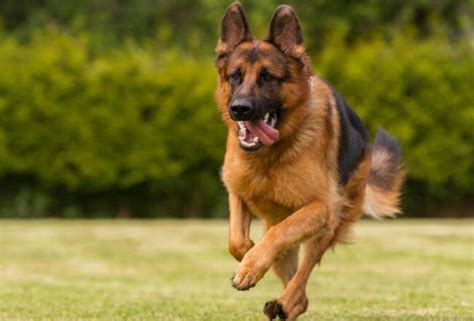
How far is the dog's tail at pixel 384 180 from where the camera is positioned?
8705 mm

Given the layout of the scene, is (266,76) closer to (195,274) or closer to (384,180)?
(384,180)

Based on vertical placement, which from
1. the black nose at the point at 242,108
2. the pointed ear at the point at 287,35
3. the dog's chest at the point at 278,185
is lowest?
the dog's chest at the point at 278,185

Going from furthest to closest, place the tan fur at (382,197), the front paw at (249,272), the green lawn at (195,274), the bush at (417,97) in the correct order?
the bush at (417,97) → the tan fur at (382,197) → the green lawn at (195,274) → the front paw at (249,272)

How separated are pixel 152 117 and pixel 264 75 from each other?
13.5 meters

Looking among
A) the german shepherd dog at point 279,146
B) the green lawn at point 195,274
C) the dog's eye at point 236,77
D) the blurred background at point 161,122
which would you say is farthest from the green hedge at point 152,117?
the dog's eye at point 236,77

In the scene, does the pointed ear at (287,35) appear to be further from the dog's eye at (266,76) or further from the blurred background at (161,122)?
the blurred background at (161,122)

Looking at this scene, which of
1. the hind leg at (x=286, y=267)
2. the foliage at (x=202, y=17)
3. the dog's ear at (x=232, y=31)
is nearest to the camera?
the dog's ear at (x=232, y=31)

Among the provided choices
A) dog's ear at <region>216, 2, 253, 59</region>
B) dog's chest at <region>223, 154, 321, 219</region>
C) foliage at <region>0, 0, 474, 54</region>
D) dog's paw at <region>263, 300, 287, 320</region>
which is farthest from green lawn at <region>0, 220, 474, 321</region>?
foliage at <region>0, 0, 474, 54</region>

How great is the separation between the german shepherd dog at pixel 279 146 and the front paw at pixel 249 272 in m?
0.18

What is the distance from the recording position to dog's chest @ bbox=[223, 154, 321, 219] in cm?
711

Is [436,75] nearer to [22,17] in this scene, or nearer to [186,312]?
[22,17]

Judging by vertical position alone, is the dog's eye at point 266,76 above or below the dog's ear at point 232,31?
below

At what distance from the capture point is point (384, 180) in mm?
8867

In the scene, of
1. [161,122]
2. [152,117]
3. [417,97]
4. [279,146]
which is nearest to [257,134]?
[279,146]
